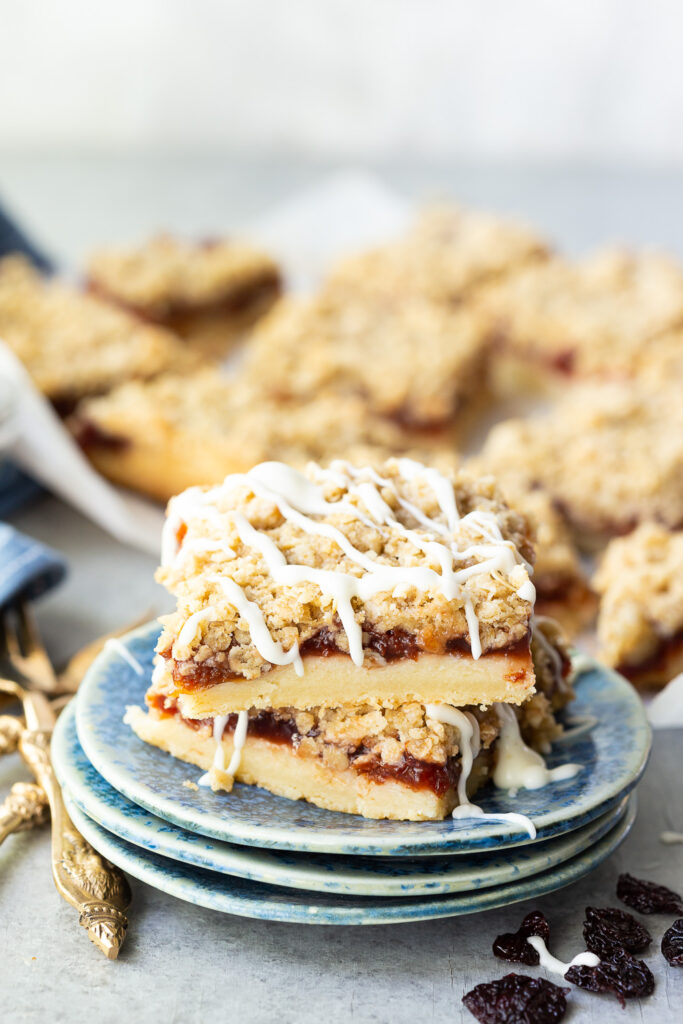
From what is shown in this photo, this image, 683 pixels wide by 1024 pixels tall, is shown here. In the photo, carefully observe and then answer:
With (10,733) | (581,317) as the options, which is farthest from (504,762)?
(581,317)

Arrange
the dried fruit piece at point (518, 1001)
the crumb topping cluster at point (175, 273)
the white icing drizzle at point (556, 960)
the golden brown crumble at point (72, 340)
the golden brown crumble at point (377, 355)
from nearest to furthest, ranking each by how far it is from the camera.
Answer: the dried fruit piece at point (518, 1001)
the white icing drizzle at point (556, 960)
the golden brown crumble at point (72, 340)
the golden brown crumble at point (377, 355)
the crumb topping cluster at point (175, 273)

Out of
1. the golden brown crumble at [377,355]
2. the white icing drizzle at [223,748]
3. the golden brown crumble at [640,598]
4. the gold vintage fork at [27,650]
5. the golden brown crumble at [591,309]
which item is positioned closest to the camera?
the white icing drizzle at [223,748]

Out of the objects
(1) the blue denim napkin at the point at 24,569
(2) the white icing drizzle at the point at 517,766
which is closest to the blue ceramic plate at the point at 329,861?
(2) the white icing drizzle at the point at 517,766

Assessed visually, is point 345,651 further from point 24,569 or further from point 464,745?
point 24,569

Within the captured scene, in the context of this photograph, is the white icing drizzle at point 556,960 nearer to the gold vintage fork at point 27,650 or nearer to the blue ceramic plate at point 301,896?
the blue ceramic plate at point 301,896

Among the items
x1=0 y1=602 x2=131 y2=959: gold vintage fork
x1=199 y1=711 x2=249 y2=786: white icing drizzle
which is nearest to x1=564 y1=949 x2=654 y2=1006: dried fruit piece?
x1=199 y1=711 x2=249 y2=786: white icing drizzle

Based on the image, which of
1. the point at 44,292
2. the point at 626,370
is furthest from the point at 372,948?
the point at 44,292

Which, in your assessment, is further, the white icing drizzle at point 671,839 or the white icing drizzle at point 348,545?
the white icing drizzle at point 671,839
